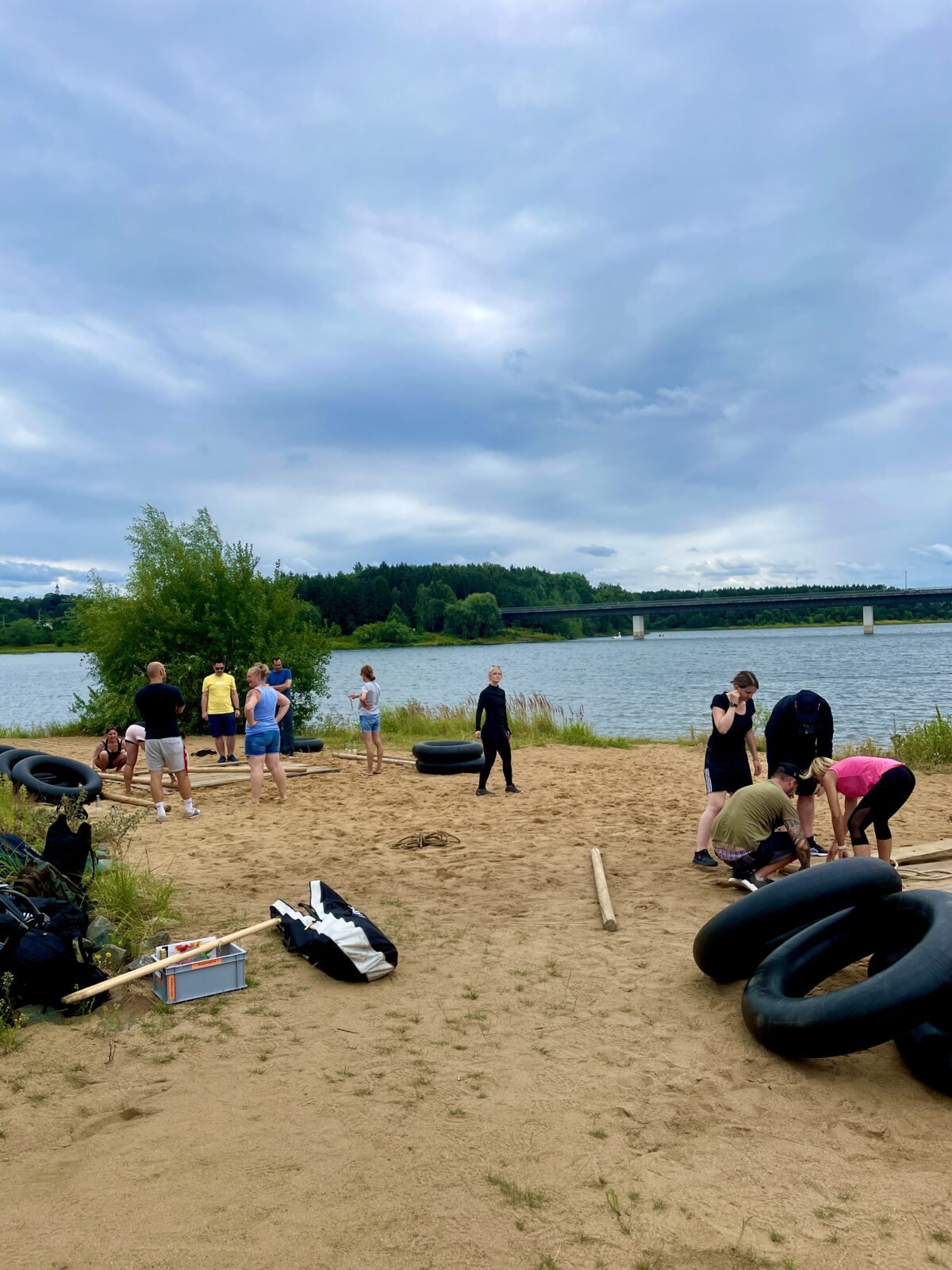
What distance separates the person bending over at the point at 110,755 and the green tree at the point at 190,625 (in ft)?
22.8

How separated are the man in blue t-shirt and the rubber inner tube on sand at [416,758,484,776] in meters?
2.63

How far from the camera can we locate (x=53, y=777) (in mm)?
11680

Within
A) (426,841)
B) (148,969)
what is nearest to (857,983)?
(148,969)

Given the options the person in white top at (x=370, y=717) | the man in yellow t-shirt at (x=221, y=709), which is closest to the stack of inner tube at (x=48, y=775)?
the man in yellow t-shirt at (x=221, y=709)

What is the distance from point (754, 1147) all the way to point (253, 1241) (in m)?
2.03

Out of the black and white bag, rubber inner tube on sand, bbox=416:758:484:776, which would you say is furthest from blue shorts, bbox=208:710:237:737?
the black and white bag

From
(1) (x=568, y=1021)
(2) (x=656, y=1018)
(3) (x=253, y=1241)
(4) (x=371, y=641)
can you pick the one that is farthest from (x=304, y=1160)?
(4) (x=371, y=641)

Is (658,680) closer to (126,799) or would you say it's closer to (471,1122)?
(126,799)

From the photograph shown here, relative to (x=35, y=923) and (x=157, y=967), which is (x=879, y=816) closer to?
(x=157, y=967)

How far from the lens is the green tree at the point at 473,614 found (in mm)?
87812

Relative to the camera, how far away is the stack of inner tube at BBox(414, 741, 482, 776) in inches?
545

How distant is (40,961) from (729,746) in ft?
17.8

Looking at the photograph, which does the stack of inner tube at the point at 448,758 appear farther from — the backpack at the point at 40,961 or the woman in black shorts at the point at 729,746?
the backpack at the point at 40,961

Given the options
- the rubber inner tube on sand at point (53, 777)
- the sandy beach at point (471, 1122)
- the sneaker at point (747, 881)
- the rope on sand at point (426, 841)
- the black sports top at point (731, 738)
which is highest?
the black sports top at point (731, 738)
